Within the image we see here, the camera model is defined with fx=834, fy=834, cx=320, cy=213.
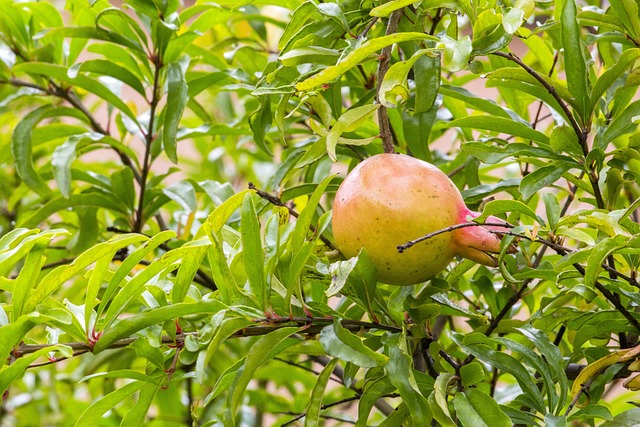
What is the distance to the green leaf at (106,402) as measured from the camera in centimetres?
65

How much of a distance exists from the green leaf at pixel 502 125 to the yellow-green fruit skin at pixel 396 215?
5.3 inches

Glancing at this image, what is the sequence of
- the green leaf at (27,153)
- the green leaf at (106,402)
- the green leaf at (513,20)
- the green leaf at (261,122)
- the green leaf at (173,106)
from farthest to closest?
1. the green leaf at (27,153)
2. the green leaf at (173,106)
3. the green leaf at (261,122)
4. the green leaf at (106,402)
5. the green leaf at (513,20)

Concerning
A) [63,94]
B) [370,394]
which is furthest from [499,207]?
[63,94]

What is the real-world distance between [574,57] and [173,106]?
1.56 feet

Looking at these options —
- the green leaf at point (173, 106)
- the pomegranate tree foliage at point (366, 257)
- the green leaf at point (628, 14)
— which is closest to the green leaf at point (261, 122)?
the pomegranate tree foliage at point (366, 257)

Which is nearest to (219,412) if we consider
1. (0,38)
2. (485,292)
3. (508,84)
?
(485,292)

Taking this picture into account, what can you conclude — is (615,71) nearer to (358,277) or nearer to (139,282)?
(358,277)

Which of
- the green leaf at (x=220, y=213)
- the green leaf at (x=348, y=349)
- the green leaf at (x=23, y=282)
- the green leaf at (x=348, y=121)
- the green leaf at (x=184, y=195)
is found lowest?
the green leaf at (x=184, y=195)

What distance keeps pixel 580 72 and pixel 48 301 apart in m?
0.46

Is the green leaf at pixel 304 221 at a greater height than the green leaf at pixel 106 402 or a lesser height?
greater

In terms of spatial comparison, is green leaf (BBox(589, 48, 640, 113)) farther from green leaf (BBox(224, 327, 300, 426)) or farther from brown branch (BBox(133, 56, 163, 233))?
brown branch (BBox(133, 56, 163, 233))

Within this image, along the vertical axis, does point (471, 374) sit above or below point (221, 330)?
below

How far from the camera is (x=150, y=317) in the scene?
58 centimetres

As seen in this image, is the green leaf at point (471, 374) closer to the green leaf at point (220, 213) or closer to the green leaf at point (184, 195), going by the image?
the green leaf at point (220, 213)
